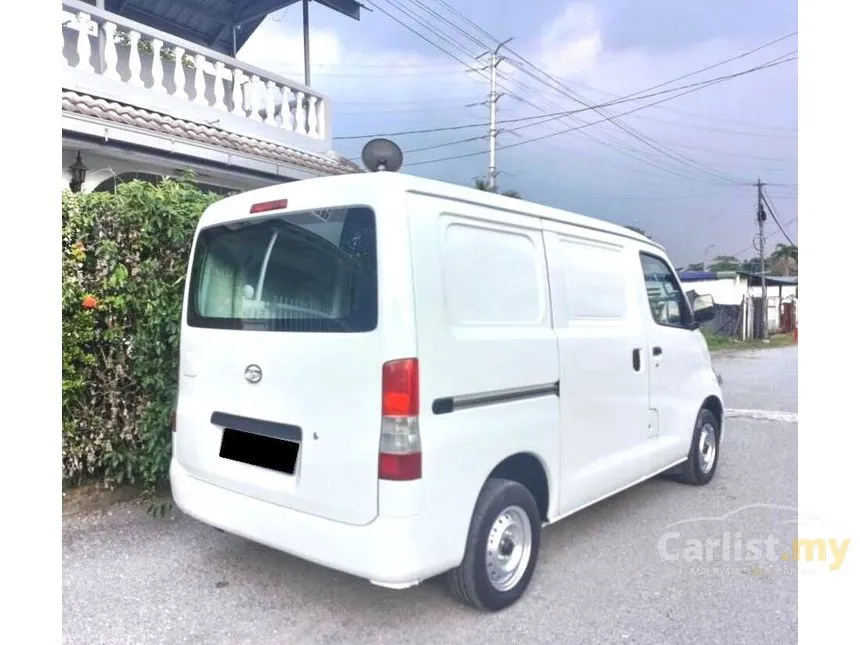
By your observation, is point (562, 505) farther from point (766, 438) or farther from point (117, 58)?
point (117, 58)

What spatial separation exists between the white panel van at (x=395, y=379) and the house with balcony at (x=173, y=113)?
288 centimetres

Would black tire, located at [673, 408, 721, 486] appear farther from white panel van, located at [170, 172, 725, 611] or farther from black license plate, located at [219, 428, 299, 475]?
black license plate, located at [219, 428, 299, 475]

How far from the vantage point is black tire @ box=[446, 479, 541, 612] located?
275 cm

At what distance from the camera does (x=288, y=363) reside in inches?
106

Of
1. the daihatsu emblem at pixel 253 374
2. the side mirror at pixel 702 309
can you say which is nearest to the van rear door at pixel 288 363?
the daihatsu emblem at pixel 253 374

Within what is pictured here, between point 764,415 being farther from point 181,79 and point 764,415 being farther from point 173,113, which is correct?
point 181,79

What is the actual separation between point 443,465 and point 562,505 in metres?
1.09

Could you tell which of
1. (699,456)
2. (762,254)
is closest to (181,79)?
(699,456)

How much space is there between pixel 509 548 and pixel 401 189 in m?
1.82

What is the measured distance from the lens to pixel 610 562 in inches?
140

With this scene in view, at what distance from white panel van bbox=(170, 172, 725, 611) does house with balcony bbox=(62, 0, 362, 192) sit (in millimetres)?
2881

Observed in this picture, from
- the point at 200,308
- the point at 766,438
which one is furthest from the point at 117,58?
the point at 766,438

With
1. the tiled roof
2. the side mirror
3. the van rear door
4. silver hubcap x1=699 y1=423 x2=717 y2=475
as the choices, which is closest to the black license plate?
the van rear door

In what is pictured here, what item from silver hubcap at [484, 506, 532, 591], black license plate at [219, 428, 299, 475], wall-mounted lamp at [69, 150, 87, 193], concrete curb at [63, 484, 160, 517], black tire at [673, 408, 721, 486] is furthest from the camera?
wall-mounted lamp at [69, 150, 87, 193]
